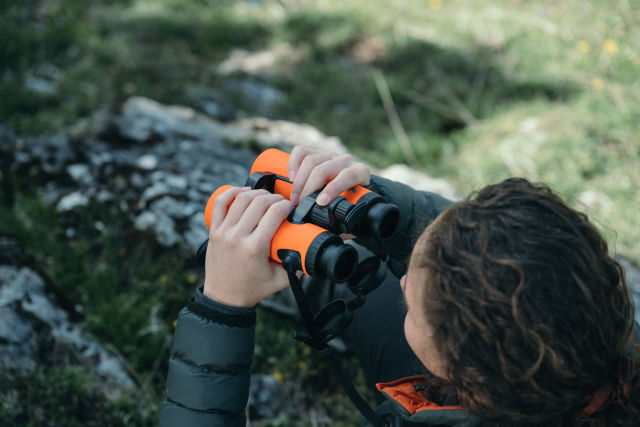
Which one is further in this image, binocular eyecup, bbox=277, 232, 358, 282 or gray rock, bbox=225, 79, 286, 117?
gray rock, bbox=225, 79, 286, 117

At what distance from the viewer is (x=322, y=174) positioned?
170 cm

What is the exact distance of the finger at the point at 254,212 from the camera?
4.86ft

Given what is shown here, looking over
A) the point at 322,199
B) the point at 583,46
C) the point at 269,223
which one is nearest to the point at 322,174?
the point at 322,199

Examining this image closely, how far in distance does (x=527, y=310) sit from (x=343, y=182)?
0.75 meters

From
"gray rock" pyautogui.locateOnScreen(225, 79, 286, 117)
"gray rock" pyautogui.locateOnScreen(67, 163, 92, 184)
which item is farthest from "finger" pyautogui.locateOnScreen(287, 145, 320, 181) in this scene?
"gray rock" pyautogui.locateOnScreen(225, 79, 286, 117)

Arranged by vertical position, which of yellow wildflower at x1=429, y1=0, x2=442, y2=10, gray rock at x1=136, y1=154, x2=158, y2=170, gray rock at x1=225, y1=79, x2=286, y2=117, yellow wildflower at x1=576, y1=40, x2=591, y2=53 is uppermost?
yellow wildflower at x1=576, y1=40, x2=591, y2=53

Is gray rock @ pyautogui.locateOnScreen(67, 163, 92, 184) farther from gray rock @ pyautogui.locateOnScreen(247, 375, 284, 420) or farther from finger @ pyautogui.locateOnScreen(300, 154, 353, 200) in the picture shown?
finger @ pyautogui.locateOnScreen(300, 154, 353, 200)

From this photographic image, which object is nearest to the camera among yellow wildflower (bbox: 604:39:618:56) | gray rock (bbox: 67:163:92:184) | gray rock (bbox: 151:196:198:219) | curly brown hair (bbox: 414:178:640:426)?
curly brown hair (bbox: 414:178:640:426)

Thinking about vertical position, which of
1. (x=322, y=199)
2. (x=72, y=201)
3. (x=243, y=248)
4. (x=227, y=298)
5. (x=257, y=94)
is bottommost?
(x=72, y=201)

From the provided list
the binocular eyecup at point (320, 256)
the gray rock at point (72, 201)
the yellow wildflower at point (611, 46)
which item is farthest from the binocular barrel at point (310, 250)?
the yellow wildflower at point (611, 46)

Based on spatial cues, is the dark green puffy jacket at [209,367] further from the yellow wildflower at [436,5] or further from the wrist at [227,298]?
the yellow wildflower at [436,5]

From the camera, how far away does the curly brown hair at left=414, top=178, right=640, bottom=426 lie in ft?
3.97

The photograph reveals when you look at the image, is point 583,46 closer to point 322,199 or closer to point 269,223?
A: point 322,199

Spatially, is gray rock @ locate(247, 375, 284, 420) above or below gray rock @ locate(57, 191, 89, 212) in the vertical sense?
below
